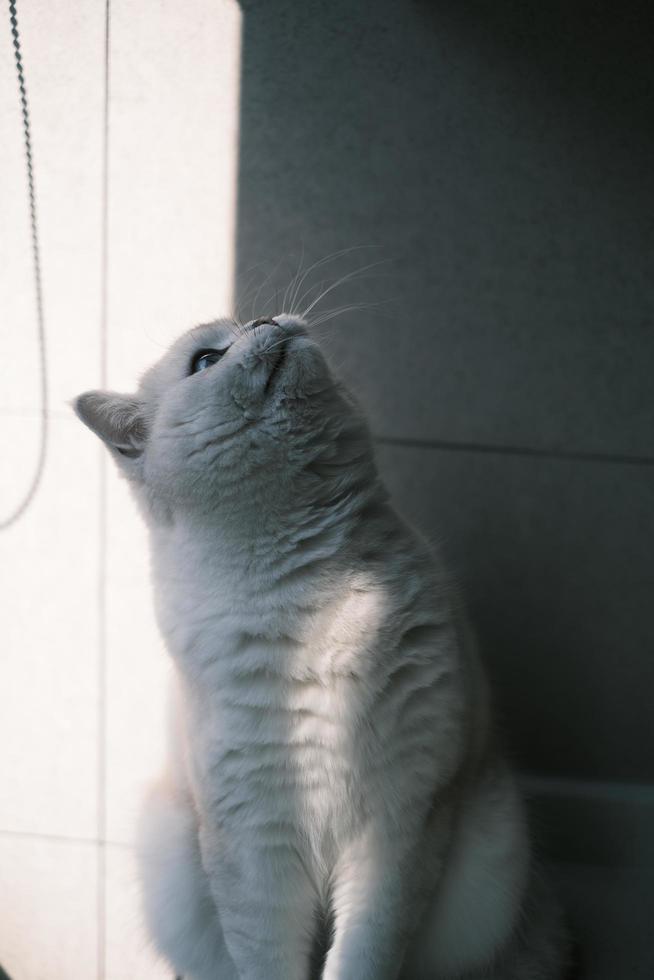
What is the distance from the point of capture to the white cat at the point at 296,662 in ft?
3.42

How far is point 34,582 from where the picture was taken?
5.46 feet

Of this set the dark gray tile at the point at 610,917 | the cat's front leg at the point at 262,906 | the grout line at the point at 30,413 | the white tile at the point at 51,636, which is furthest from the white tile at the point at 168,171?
the dark gray tile at the point at 610,917

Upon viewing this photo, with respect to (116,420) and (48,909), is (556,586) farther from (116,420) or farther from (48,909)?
(48,909)

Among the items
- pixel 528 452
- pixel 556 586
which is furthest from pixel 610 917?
pixel 528 452

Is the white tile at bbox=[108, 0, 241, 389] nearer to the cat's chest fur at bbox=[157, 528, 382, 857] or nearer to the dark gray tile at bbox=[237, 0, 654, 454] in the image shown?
the dark gray tile at bbox=[237, 0, 654, 454]

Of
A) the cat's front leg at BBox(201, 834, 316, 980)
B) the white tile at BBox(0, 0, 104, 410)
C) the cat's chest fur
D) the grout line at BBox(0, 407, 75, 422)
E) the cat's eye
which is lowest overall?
the cat's front leg at BBox(201, 834, 316, 980)

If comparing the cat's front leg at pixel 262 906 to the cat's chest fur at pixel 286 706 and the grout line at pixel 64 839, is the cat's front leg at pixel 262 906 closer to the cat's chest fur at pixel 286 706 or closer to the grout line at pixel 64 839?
the cat's chest fur at pixel 286 706

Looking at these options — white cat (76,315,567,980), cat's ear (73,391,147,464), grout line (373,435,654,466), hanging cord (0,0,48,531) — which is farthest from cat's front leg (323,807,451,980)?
hanging cord (0,0,48,531)

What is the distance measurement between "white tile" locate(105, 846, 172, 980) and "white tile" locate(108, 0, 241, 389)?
99 centimetres

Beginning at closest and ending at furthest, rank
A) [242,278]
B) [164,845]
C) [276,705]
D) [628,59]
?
[276,705] < [164,845] < [628,59] < [242,278]

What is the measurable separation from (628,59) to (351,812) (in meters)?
1.38

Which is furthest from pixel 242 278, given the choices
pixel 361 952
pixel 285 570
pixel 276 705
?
pixel 361 952

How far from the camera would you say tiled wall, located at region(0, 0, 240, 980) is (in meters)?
1.53

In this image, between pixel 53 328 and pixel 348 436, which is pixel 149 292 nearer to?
pixel 53 328
